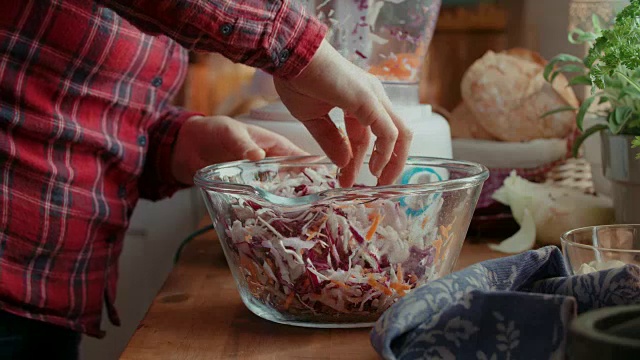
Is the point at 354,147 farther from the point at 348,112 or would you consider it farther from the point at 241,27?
the point at 241,27

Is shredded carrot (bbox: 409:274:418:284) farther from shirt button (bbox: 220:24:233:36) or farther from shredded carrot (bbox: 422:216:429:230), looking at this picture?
shirt button (bbox: 220:24:233:36)

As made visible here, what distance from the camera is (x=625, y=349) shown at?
15.0 inches

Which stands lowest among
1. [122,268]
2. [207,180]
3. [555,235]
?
[122,268]

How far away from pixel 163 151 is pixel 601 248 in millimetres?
613

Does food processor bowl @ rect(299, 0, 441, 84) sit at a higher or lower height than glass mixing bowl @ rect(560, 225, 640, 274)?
higher

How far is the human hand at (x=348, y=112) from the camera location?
0.73m

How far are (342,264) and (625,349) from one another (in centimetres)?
34

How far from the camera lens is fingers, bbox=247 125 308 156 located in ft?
3.18

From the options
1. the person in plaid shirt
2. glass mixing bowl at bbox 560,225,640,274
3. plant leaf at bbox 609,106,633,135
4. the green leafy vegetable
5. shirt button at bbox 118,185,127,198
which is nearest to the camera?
glass mixing bowl at bbox 560,225,640,274

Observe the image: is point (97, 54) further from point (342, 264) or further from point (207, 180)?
point (342, 264)

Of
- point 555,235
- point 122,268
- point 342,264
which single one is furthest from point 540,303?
point 122,268

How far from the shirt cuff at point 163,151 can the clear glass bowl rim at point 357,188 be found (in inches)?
9.8

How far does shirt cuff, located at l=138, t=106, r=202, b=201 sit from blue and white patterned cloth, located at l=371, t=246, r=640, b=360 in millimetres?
588

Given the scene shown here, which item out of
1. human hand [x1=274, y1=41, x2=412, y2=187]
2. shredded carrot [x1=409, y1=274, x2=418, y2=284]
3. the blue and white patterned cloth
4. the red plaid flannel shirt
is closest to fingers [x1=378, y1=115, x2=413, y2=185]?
human hand [x1=274, y1=41, x2=412, y2=187]
